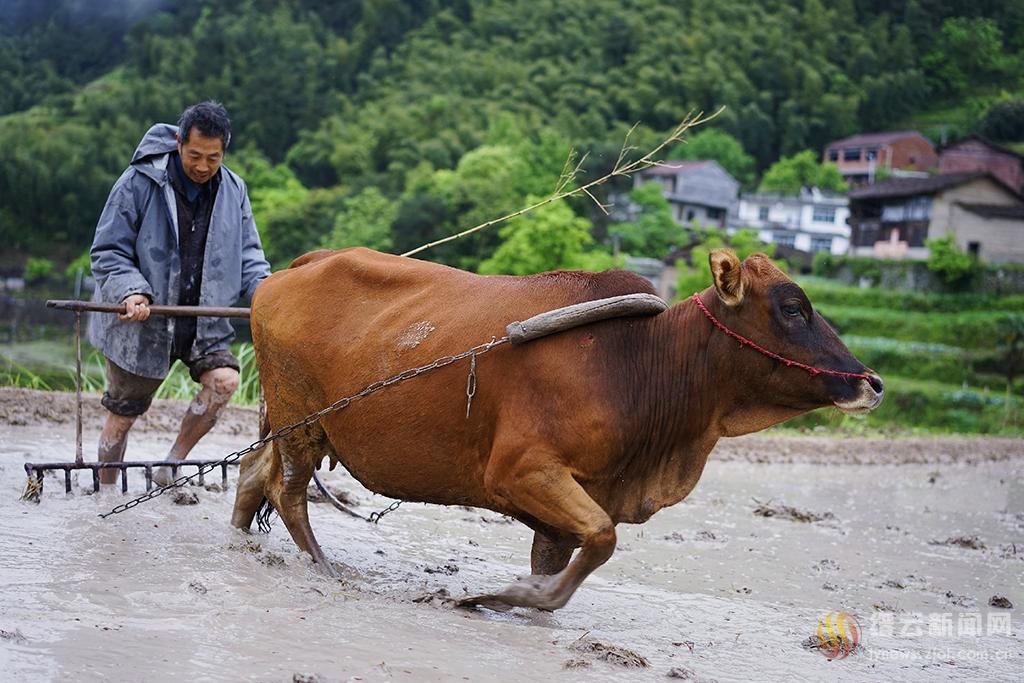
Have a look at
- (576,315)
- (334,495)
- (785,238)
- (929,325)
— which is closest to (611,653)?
(576,315)

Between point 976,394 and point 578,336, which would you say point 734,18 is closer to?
point 976,394

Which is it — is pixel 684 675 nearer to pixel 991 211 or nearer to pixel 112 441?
pixel 112 441

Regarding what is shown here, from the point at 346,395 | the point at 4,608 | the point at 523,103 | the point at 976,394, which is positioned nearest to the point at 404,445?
the point at 346,395

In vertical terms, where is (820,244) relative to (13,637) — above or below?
below

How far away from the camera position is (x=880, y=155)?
9012 centimetres

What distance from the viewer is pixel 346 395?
19.1ft

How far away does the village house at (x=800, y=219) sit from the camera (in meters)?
77.8

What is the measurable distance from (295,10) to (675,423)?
12510 cm

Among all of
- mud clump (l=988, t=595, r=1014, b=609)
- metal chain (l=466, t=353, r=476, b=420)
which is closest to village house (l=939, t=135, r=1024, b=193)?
mud clump (l=988, t=595, r=1014, b=609)

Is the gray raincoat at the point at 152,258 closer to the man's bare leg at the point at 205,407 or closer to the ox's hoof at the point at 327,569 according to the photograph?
the man's bare leg at the point at 205,407

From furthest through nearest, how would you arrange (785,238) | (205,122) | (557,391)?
(785,238) → (205,122) → (557,391)

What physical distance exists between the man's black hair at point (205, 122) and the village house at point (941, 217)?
50.1m

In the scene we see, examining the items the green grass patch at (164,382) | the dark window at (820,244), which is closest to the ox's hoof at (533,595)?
the green grass patch at (164,382)

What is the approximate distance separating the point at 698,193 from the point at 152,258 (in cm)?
7512
